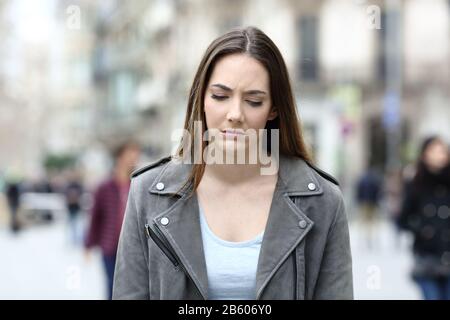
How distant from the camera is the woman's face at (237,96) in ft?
8.14

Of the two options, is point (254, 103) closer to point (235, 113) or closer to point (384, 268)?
point (235, 113)

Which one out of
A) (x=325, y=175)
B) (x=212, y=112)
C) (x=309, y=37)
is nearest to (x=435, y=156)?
(x=325, y=175)

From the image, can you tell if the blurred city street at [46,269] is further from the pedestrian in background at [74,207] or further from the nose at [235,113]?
the nose at [235,113]

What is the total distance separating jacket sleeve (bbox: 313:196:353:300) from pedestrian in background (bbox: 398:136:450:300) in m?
4.82

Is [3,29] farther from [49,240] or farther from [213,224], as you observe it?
[213,224]

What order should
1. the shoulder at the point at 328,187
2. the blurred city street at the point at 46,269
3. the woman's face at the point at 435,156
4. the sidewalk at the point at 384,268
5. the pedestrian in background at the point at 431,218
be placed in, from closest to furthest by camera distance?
the shoulder at the point at 328,187
the pedestrian in background at the point at 431,218
the woman's face at the point at 435,156
the sidewalk at the point at 384,268
the blurred city street at the point at 46,269

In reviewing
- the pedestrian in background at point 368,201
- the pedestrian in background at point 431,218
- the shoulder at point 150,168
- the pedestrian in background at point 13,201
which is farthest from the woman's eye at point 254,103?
the pedestrian in background at point 13,201

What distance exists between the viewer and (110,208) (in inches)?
318

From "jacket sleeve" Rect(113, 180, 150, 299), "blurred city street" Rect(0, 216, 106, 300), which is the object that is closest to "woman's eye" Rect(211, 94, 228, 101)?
"jacket sleeve" Rect(113, 180, 150, 299)

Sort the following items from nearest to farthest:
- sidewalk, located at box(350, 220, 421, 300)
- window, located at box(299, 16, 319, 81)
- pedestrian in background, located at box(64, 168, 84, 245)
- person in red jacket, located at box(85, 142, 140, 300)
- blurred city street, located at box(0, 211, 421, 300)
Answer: person in red jacket, located at box(85, 142, 140, 300), sidewalk, located at box(350, 220, 421, 300), blurred city street, located at box(0, 211, 421, 300), pedestrian in background, located at box(64, 168, 84, 245), window, located at box(299, 16, 319, 81)

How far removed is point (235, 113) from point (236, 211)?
0.93 feet

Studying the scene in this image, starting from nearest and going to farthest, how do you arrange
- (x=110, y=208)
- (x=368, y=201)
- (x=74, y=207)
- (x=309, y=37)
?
(x=110, y=208)
(x=368, y=201)
(x=74, y=207)
(x=309, y=37)

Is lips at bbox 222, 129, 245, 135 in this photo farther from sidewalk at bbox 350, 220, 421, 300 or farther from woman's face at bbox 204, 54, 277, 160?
sidewalk at bbox 350, 220, 421, 300

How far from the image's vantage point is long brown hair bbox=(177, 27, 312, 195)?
254 cm
